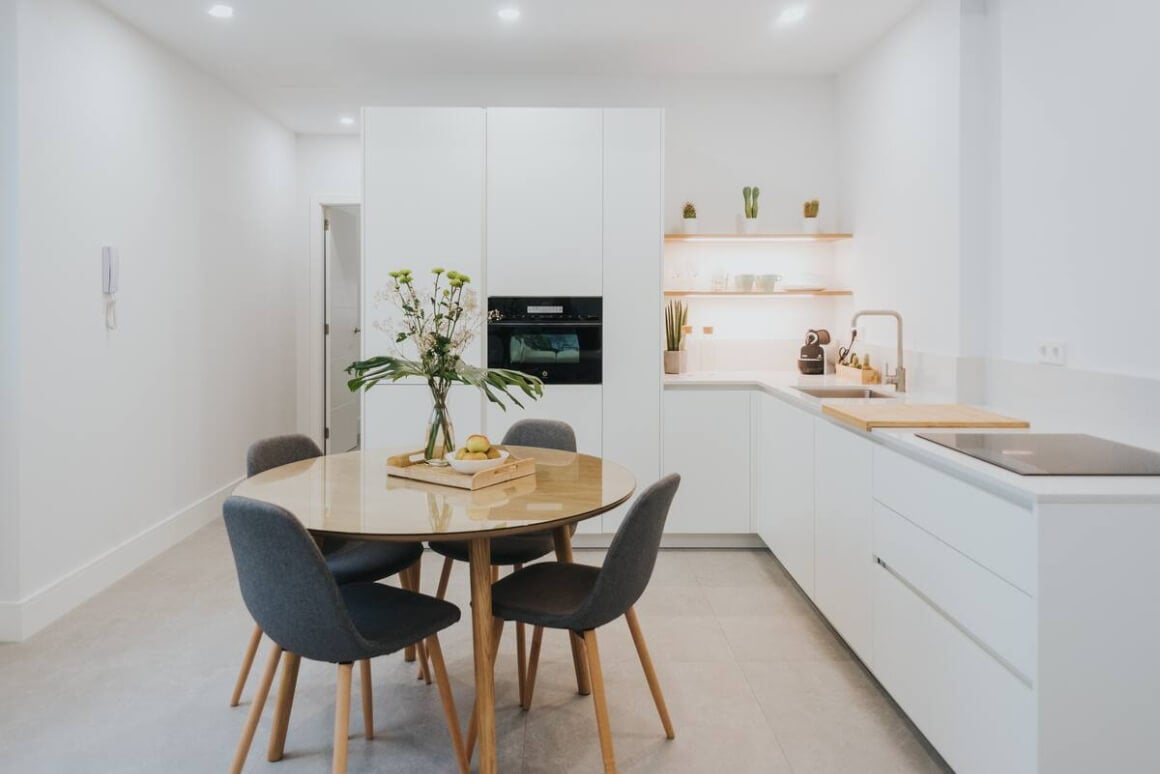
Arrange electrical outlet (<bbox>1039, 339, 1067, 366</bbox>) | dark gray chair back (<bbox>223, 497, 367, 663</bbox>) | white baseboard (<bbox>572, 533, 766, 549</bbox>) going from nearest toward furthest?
dark gray chair back (<bbox>223, 497, 367, 663</bbox>), electrical outlet (<bbox>1039, 339, 1067, 366</bbox>), white baseboard (<bbox>572, 533, 766, 549</bbox>)

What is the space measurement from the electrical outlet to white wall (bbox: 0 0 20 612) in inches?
146

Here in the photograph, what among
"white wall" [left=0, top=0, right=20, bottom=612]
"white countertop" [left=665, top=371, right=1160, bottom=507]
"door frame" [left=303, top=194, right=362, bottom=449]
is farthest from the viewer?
"door frame" [left=303, top=194, right=362, bottom=449]

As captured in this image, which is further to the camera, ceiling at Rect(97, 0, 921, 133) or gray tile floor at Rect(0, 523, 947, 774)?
ceiling at Rect(97, 0, 921, 133)

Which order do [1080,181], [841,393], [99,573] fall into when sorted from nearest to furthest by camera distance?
[1080,181] < [99,573] < [841,393]

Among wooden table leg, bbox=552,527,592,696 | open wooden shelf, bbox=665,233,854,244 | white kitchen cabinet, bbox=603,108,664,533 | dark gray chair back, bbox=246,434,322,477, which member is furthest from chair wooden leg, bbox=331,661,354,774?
open wooden shelf, bbox=665,233,854,244

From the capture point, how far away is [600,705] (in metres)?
2.03

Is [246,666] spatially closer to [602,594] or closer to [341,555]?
[341,555]

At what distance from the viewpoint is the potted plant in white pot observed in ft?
14.3

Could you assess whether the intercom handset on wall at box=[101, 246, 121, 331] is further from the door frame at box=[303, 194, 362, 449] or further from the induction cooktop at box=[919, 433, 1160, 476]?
the induction cooktop at box=[919, 433, 1160, 476]

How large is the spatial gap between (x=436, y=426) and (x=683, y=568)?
192cm

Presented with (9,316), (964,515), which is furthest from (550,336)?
(964,515)

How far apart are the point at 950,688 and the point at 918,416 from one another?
2.97 ft

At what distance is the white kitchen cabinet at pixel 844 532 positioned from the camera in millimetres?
2570

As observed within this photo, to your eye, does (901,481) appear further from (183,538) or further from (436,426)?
(183,538)
